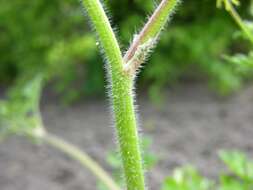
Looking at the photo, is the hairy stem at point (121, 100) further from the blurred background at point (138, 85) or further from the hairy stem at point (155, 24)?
the blurred background at point (138, 85)

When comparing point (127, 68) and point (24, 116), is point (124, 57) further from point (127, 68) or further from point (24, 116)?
point (24, 116)

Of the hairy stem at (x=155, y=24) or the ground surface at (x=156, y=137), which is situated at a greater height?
the hairy stem at (x=155, y=24)

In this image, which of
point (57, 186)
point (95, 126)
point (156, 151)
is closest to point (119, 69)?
point (57, 186)

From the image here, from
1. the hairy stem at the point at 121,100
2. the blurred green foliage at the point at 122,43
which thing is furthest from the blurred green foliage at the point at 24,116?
the blurred green foliage at the point at 122,43

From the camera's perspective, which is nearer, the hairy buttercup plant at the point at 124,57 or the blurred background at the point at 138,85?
the hairy buttercup plant at the point at 124,57

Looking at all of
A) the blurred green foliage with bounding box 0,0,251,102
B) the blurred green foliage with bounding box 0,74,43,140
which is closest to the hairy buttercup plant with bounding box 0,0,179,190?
the blurred green foliage with bounding box 0,74,43,140

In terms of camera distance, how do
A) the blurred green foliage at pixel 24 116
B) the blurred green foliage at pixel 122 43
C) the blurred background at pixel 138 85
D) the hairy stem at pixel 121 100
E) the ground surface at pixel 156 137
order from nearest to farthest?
the hairy stem at pixel 121 100 < the blurred green foliage at pixel 24 116 < the ground surface at pixel 156 137 < the blurred background at pixel 138 85 < the blurred green foliage at pixel 122 43

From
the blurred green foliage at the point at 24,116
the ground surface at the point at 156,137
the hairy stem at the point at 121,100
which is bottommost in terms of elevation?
the ground surface at the point at 156,137
